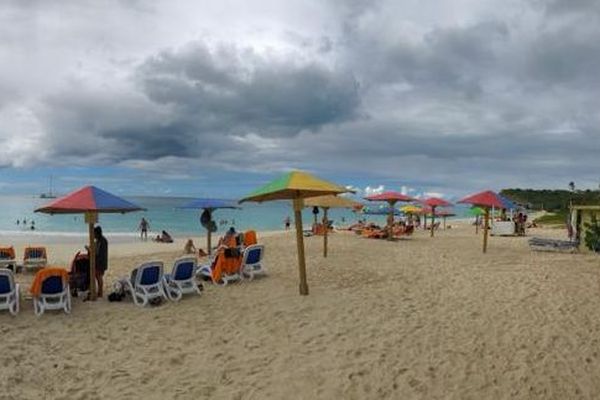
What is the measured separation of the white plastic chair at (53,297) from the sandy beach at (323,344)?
5.6 inches

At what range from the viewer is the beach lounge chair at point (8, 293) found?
8227 millimetres

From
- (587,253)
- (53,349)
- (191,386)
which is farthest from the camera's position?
(587,253)

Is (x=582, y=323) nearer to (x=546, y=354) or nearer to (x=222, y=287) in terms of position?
(x=546, y=354)

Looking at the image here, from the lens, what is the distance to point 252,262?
39.5ft

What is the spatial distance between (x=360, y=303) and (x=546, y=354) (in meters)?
3.14

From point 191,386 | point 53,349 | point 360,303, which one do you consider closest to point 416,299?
point 360,303

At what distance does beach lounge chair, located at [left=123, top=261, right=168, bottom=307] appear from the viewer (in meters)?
9.31

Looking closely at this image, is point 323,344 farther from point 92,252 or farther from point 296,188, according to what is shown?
point 92,252

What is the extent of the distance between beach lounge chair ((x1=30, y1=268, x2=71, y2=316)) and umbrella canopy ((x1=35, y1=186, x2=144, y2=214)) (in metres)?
1.10

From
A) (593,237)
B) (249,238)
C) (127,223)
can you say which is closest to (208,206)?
(249,238)

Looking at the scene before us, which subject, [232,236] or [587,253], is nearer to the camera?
[232,236]

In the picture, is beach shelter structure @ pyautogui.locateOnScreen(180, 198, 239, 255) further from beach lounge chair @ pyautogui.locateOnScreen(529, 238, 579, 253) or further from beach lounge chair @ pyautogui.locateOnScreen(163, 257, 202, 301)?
beach lounge chair @ pyautogui.locateOnScreen(529, 238, 579, 253)

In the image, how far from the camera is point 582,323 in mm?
8344

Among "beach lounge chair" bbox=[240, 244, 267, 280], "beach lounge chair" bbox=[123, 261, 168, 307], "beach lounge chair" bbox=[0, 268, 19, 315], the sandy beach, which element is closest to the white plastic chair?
the sandy beach
